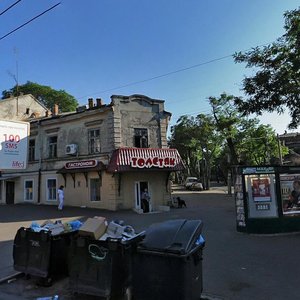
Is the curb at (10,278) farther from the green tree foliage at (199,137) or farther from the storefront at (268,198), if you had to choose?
the green tree foliage at (199,137)

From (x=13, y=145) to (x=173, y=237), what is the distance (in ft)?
26.6

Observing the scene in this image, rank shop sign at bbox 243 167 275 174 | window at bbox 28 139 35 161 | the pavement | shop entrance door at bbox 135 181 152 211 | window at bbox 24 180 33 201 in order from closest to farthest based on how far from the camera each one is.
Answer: the pavement → shop sign at bbox 243 167 275 174 → shop entrance door at bbox 135 181 152 211 → window at bbox 24 180 33 201 → window at bbox 28 139 35 161

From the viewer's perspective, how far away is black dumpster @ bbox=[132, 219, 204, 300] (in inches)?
210

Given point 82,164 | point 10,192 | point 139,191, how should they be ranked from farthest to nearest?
point 10,192 → point 82,164 → point 139,191

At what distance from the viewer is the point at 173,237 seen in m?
5.66

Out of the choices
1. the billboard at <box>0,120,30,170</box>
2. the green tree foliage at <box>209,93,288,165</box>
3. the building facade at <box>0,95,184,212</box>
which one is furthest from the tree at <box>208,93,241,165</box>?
the billboard at <box>0,120,30,170</box>

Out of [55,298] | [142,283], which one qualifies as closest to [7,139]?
[55,298]

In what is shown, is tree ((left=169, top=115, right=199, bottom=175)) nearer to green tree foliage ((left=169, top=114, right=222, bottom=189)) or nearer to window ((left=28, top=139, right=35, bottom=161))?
green tree foliage ((left=169, top=114, right=222, bottom=189))

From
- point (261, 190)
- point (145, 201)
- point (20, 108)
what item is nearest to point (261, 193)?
point (261, 190)

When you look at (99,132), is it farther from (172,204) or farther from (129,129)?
(172,204)

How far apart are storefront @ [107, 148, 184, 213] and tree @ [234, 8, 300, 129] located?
7.81 meters

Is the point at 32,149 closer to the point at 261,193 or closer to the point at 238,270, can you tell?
the point at 261,193

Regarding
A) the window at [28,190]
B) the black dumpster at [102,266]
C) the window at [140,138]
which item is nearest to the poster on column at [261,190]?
the black dumpster at [102,266]

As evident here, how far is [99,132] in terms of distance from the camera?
78.1ft
